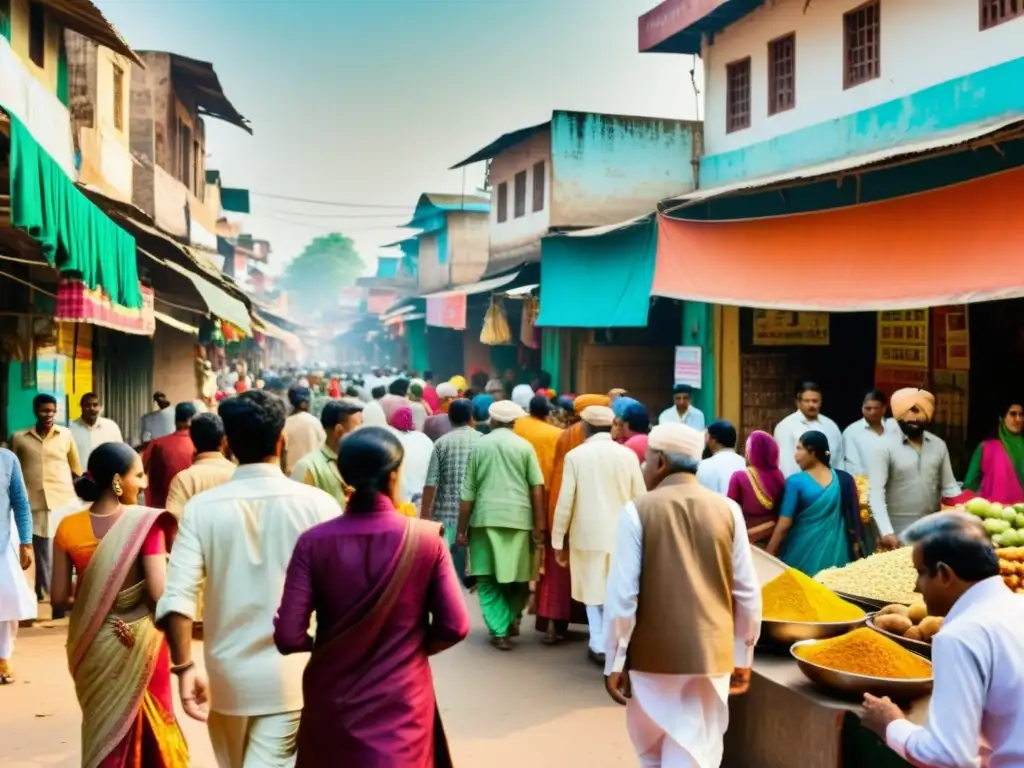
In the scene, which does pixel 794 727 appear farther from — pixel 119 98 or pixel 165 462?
pixel 119 98

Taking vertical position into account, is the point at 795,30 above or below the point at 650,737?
above

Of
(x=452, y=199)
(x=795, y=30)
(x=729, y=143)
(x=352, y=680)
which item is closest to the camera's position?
(x=352, y=680)

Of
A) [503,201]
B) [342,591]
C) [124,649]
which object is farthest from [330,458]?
[503,201]

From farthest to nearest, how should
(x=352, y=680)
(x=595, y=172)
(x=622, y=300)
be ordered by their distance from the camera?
(x=595, y=172)
(x=622, y=300)
(x=352, y=680)

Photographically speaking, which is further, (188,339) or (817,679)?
(188,339)

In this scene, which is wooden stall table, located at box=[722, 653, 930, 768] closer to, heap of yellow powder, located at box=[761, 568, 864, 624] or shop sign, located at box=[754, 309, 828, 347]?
heap of yellow powder, located at box=[761, 568, 864, 624]

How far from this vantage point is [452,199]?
35.7 meters

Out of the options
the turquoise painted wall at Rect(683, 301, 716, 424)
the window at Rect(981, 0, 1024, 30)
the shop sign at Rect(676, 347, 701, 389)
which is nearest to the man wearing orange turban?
the window at Rect(981, 0, 1024, 30)

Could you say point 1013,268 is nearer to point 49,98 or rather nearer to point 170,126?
point 49,98

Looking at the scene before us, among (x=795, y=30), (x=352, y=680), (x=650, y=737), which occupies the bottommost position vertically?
(x=650, y=737)

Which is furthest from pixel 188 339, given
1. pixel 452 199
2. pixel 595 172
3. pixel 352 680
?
pixel 352 680

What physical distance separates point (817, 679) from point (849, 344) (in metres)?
9.83

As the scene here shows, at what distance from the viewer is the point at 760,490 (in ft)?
22.3

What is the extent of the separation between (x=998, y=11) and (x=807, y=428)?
5.09 meters
